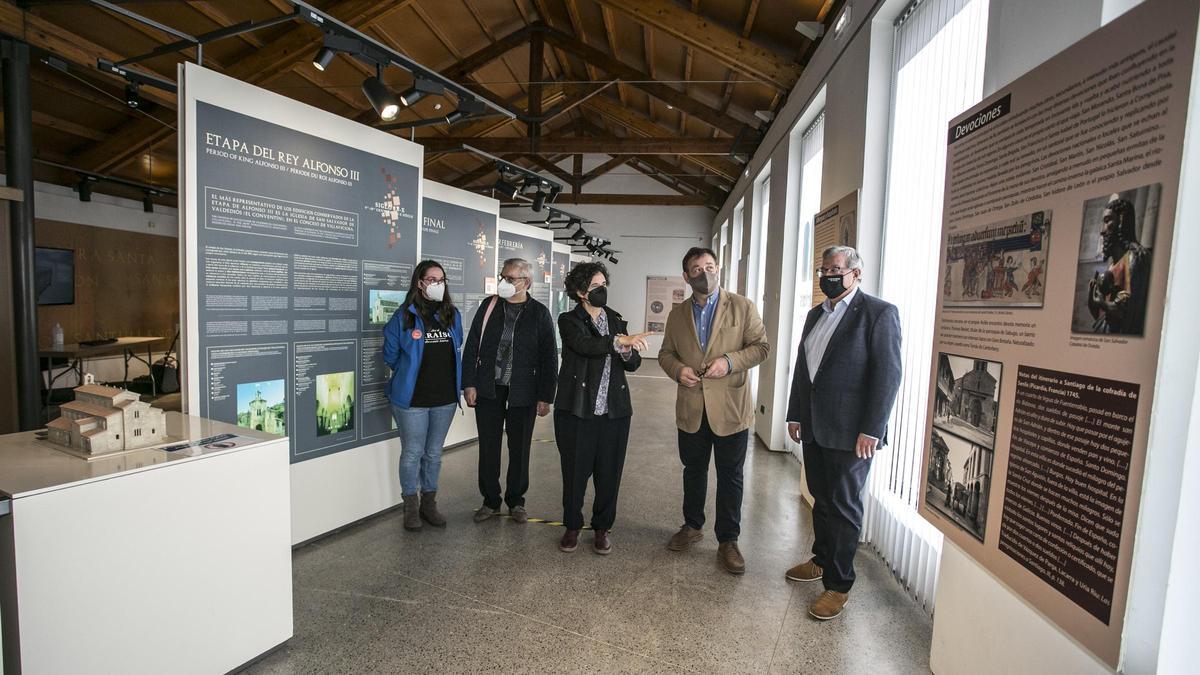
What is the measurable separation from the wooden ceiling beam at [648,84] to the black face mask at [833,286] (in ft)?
19.7

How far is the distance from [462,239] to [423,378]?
2.28m

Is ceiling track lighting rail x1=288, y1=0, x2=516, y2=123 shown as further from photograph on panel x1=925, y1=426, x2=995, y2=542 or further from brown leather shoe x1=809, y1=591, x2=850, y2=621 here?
brown leather shoe x1=809, y1=591, x2=850, y2=621

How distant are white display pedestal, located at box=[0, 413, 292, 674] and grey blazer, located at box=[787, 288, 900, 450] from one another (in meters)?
2.34

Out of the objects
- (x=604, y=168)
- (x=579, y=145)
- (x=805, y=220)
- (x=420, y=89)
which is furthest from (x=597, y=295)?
(x=604, y=168)

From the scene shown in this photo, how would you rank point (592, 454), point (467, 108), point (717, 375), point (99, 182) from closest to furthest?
point (717, 375) < point (592, 454) < point (467, 108) < point (99, 182)

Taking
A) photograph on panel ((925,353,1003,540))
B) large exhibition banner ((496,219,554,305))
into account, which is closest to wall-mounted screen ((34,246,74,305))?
large exhibition banner ((496,219,554,305))

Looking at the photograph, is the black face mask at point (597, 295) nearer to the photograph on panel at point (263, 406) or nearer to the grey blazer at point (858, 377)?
the grey blazer at point (858, 377)

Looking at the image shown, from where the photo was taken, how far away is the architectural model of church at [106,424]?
74.4 inches

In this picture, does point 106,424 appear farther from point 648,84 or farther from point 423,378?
point 648,84

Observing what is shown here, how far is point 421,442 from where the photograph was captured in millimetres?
3416

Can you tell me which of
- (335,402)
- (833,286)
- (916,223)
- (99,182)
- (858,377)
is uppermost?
(99,182)

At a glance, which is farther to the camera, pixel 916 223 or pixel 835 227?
pixel 835 227

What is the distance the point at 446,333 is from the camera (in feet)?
11.2

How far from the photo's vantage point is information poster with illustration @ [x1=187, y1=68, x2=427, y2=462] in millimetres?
2697
